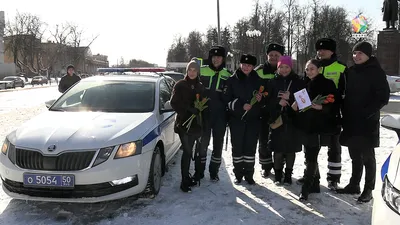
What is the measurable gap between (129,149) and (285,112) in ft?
6.36

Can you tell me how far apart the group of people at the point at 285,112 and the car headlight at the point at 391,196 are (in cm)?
169

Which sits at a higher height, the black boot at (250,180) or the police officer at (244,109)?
the police officer at (244,109)

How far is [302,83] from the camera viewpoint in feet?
14.2

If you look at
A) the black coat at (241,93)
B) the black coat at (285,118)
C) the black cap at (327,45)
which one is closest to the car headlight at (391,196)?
the black coat at (285,118)

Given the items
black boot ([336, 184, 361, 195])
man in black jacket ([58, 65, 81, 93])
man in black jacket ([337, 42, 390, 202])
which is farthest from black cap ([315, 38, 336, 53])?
man in black jacket ([58, 65, 81, 93])

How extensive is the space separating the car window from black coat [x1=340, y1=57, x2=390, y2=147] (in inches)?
94.2

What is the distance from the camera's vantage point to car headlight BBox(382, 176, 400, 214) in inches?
82.7

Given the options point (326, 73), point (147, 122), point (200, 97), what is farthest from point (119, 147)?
point (326, 73)

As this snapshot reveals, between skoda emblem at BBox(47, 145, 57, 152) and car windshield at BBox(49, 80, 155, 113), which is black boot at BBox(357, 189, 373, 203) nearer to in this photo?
car windshield at BBox(49, 80, 155, 113)

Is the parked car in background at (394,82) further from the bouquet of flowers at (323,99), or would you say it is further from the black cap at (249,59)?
the bouquet of flowers at (323,99)

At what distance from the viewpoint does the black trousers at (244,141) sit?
462cm

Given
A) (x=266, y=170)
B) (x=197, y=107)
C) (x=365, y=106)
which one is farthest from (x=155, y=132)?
(x=365, y=106)

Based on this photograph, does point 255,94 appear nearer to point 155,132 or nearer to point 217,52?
point 217,52

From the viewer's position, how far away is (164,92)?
533cm
